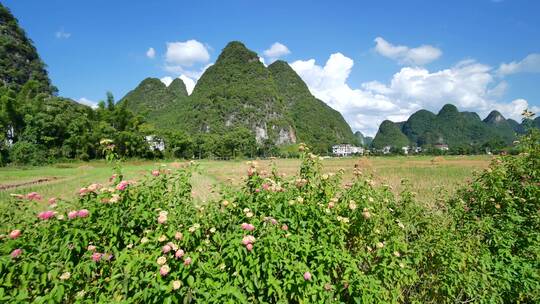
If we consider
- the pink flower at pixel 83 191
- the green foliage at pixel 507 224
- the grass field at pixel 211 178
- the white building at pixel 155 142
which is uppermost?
the white building at pixel 155 142

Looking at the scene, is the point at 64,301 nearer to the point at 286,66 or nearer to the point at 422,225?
the point at 422,225

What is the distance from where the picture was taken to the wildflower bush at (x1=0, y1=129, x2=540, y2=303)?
5.98 ft

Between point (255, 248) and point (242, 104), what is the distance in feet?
444

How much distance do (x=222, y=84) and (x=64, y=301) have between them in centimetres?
15670

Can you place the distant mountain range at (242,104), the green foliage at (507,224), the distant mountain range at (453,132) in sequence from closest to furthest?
the green foliage at (507,224) → the distant mountain range at (242,104) → the distant mountain range at (453,132)

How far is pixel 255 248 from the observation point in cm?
212

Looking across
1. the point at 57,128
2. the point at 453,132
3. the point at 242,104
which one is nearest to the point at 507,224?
the point at 57,128

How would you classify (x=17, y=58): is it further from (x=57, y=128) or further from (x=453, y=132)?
(x=453, y=132)

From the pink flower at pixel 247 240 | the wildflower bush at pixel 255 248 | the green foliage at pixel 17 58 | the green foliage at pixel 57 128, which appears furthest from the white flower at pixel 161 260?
the green foliage at pixel 17 58

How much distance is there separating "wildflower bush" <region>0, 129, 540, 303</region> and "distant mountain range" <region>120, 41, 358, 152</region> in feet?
345

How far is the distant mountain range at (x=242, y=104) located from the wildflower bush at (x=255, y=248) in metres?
105

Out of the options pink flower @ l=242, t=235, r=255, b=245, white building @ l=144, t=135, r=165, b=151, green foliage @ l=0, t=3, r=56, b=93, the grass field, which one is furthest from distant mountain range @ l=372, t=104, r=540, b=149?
pink flower @ l=242, t=235, r=255, b=245

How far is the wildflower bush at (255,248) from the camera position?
182 cm

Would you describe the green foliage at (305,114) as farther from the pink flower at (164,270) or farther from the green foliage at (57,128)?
the pink flower at (164,270)
